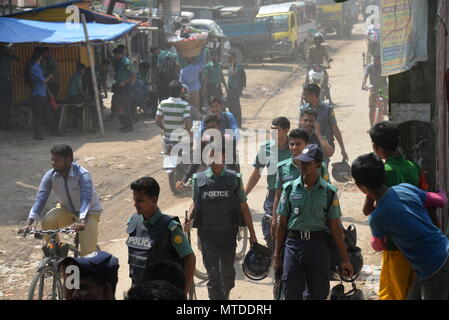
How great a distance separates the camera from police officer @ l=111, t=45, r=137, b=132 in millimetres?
18359

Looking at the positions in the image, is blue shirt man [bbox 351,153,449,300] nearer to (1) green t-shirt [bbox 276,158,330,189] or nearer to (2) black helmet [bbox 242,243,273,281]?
(2) black helmet [bbox 242,243,273,281]

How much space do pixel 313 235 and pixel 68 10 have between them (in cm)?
1366

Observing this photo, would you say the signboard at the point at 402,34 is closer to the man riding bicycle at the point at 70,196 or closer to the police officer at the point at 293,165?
the police officer at the point at 293,165

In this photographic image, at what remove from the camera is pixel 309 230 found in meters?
6.17

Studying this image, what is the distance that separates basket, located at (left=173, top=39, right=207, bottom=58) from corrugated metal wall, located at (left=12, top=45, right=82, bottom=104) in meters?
2.57

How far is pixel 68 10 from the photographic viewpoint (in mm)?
18500

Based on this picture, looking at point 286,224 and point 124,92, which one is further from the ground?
point 286,224

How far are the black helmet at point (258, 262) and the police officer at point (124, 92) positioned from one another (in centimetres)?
1162

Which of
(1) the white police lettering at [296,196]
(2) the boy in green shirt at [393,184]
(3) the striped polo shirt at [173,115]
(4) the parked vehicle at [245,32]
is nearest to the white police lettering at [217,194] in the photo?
(1) the white police lettering at [296,196]

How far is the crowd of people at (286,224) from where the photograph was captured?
512cm

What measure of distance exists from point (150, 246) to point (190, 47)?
15.5m

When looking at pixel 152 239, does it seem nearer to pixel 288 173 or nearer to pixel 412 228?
pixel 412 228

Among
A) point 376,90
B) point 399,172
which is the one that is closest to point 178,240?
point 399,172

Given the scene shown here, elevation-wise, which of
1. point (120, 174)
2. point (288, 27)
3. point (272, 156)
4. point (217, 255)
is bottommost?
point (120, 174)
